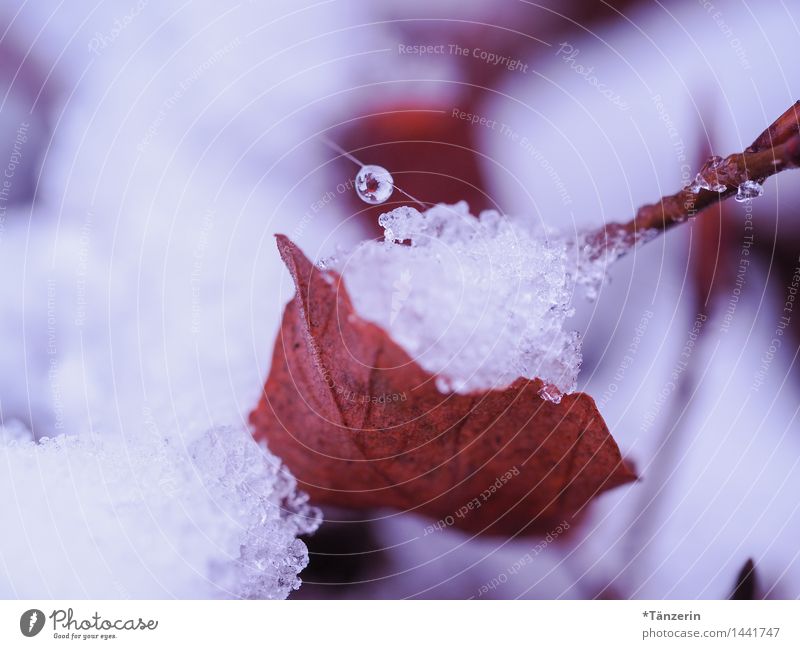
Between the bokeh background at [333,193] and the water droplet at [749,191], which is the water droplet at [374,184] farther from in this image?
the water droplet at [749,191]

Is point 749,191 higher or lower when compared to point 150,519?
higher

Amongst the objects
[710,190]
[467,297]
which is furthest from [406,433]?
[710,190]

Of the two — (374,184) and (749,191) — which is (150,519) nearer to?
(374,184)

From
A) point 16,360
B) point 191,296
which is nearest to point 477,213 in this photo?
point 191,296

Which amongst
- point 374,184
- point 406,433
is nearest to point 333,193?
point 374,184

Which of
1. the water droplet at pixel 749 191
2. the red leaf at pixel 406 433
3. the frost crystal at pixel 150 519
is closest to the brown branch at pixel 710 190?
the water droplet at pixel 749 191
